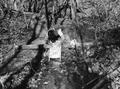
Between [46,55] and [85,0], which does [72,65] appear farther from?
[85,0]

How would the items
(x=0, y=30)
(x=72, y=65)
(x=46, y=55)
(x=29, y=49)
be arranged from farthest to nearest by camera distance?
(x=0, y=30), (x=29, y=49), (x=46, y=55), (x=72, y=65)

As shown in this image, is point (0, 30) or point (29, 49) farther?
point (0, 30)

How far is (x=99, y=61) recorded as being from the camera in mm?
8500

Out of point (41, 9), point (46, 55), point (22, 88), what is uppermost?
point (41, 9)

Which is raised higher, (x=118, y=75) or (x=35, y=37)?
(x=35, y=37)

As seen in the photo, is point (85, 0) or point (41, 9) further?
point (85, 0)

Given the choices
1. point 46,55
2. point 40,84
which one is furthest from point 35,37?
point 40,84

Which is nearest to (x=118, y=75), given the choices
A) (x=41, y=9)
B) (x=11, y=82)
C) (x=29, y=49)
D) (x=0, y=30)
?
(x=11, y=82)

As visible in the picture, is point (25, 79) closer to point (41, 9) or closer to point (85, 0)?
point (41, 9)

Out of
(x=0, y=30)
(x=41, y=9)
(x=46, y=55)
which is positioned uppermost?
(x=41, y=9)

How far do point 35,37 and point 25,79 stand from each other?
14.9 feet

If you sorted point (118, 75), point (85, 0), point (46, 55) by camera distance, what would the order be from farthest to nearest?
point (85, 0) → point (46, 55) → point (118, 75)

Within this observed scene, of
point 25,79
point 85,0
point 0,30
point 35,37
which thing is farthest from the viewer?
point 85,0

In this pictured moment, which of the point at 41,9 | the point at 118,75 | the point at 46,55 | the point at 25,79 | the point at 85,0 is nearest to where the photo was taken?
the point at 118,75
